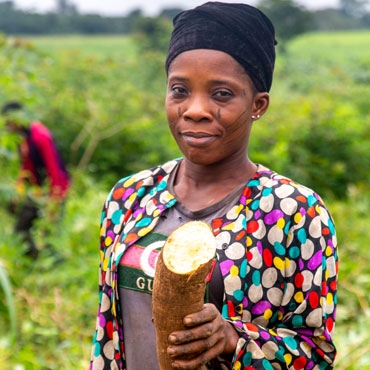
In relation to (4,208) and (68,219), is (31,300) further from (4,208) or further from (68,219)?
(4,208)

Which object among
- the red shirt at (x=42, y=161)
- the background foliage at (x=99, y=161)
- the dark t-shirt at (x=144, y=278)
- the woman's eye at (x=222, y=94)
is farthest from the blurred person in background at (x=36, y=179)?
the woman's eye at (x=222, y=94)

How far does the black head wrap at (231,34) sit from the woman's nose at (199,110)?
116 millimetres

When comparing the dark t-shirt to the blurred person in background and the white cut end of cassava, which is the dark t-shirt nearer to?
the white cut end of cassava

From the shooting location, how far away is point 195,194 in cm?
173

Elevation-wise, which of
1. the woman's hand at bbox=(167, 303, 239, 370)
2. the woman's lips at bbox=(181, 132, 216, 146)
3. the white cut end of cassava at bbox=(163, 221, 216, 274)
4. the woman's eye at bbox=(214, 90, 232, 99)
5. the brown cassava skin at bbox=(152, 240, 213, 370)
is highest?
the woman's eye at bbox=(214, 90, 232, 99)

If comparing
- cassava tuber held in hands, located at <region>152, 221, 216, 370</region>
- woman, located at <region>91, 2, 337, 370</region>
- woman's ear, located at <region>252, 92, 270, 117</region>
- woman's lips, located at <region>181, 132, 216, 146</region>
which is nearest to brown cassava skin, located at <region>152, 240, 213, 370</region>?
cassava tuber held in hands, located at <region>152, 221, 216, 370</region>

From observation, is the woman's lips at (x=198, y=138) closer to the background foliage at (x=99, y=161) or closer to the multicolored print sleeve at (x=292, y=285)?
the multicolored print sleeve at (x=292, y=285)

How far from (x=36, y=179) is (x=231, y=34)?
3.99m

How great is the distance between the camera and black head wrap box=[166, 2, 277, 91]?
5.21 ft

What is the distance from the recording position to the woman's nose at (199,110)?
1584 millimetres

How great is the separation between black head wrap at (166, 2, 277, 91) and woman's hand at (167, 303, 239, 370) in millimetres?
578

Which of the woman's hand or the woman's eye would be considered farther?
the woman's eye

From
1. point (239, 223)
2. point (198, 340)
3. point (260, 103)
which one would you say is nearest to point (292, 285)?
point (239, 223)

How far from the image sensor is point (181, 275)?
1322mm
